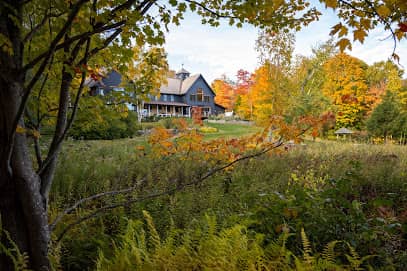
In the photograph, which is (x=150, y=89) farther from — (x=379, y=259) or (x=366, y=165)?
(x=366, y=165)

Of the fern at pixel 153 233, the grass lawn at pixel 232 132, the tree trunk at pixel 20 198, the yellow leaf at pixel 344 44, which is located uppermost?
the yellow leaf at pixel 344 44

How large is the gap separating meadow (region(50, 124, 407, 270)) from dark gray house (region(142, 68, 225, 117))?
3321cm

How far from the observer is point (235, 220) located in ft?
8.75

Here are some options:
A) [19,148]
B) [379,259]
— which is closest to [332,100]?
[379,259]

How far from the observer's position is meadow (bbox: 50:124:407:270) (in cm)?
187

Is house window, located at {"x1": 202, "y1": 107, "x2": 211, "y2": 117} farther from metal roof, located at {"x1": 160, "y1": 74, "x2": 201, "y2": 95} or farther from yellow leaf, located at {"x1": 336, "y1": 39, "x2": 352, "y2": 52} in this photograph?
yellow leaf, located at {"x1": 336, "y1": 39, "x2": 352, "y2": 52}

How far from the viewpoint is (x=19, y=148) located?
176 centimetres

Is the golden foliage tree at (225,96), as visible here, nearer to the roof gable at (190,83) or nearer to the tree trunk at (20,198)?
the roof gable at (190,83)

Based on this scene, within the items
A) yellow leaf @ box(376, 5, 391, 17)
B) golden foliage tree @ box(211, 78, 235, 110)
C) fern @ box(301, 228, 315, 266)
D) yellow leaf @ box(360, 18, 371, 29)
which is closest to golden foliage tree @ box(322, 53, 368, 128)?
yellow leaf @ box(360, 18, 371, 29)

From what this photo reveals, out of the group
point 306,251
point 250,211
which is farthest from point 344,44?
point 250,211

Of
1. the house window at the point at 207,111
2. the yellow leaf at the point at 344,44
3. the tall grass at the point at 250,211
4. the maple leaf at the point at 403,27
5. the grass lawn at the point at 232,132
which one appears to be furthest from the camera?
the house window at the point at 207,111

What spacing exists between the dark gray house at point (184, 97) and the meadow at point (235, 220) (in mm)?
33209

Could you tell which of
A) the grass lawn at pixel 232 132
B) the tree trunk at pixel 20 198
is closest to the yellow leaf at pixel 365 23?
the tree trunk at pixel 20 198

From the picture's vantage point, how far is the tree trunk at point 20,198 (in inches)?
65.9
